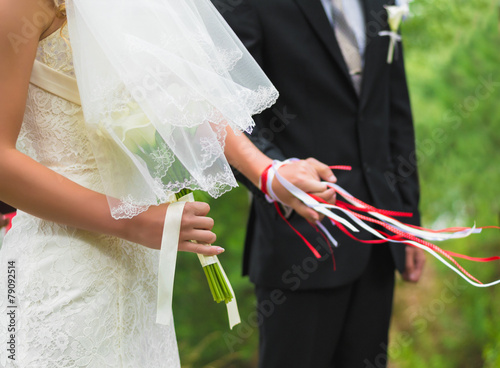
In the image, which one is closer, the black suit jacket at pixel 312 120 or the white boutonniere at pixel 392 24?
the black suit jacket at pixel 312 120

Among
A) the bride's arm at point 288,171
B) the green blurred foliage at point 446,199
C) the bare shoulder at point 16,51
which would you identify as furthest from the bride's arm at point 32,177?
the green blurred foliage at point 446,199

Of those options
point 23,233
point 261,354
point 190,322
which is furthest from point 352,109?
point 190,322

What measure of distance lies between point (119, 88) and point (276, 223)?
0.90 m

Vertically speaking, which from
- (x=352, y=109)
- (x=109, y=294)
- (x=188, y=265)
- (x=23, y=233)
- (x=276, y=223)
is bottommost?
(x=188, y=265)

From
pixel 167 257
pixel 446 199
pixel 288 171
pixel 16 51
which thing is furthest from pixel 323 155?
pixel 446 199

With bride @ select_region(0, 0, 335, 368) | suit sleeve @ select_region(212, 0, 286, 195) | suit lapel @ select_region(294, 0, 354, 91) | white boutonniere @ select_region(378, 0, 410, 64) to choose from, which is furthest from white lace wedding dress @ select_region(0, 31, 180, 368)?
white boutonniere @ select_region(378, 0, 410, 64)

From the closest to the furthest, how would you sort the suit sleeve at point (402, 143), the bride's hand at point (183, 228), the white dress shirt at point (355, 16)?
the bride's hand at point (183, 228), the white dress shirt at point (355, 16), the suit sleeve at point (402, 143)

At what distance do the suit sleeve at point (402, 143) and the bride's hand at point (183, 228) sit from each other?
3.40 feet

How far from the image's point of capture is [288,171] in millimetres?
1538

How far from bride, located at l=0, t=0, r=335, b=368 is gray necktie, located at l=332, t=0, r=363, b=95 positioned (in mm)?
736

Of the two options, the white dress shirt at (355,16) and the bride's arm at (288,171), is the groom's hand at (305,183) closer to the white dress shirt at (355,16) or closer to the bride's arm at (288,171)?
the bride's arm at (288,171)

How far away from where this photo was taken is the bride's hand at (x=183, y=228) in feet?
3.75

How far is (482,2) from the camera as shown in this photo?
10.1ft

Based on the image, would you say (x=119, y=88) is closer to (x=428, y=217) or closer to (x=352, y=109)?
(x=352, y=109)
